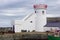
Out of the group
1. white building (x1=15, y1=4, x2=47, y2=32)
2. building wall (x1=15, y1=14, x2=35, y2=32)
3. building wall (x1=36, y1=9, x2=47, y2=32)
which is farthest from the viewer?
building wall (x1=36, y1=9, x2=47, y2=32)

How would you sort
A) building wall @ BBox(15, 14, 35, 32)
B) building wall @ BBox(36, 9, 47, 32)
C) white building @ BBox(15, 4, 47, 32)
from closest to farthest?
building wall @ BBox(15, 14, 35, 32) < white building @ BBox(15, 4, 47, 32) < building wall @ BBox(36, 9, 47, 32)

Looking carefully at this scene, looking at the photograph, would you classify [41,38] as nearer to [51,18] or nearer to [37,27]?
[37,27]

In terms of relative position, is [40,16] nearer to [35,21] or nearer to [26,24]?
[35,21]

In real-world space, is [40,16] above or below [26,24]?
above

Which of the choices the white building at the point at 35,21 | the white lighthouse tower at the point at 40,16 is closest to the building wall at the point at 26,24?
the white building at the point at 35,21

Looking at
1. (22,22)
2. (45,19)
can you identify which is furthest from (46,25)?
(22,22)

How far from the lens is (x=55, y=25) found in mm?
41812

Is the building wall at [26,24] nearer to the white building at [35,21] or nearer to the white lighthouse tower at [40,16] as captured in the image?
the white building at [35,21]

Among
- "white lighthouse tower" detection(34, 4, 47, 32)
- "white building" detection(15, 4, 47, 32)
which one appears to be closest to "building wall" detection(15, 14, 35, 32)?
"white building" detection(15, 4, 47, 32)

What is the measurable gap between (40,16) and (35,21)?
4.05 feet

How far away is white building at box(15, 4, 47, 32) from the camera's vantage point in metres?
41.3

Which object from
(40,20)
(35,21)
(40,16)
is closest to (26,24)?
(35,21)

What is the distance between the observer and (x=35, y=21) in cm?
4262

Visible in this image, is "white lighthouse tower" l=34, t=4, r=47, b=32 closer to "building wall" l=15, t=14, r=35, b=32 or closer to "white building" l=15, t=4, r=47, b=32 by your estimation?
"white building" l=15, t=4, r=47, b=32
